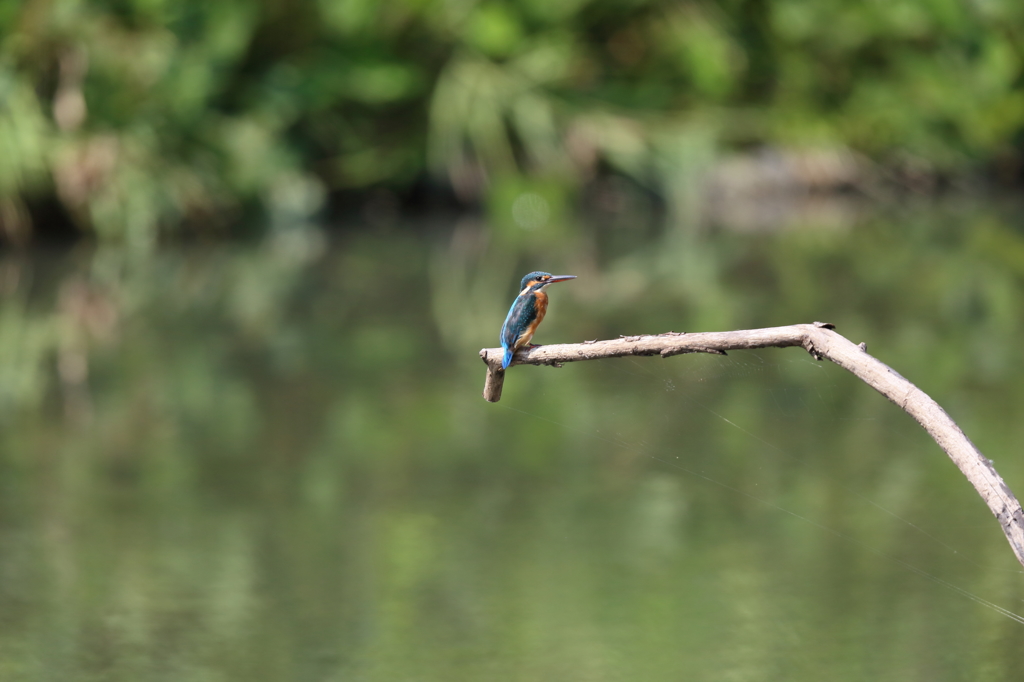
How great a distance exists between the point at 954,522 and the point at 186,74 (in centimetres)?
719

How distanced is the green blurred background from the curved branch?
0.92 meters

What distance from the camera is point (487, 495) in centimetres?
334

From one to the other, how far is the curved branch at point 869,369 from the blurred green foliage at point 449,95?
7.46 m

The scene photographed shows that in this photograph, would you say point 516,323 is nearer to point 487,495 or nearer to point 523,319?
point 523,319

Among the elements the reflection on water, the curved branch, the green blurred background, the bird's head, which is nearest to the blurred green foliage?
the green blurred background

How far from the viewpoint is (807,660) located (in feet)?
7.57

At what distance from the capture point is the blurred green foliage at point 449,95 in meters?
8.62

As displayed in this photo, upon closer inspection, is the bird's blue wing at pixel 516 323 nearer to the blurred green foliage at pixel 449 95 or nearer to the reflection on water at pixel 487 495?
the reflection on water at pixel 487 495

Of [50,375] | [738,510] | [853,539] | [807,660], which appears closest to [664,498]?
[738,510]

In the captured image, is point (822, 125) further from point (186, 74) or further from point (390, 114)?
point (186, 74)

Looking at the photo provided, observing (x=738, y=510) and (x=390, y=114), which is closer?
(x=738, y=510)

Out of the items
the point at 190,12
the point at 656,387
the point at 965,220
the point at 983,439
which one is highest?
the point at 190,12

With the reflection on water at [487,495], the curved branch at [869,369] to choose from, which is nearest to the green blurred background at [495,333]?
the reflection on water at [487,495]

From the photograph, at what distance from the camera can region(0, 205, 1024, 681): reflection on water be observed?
2.42 meters
